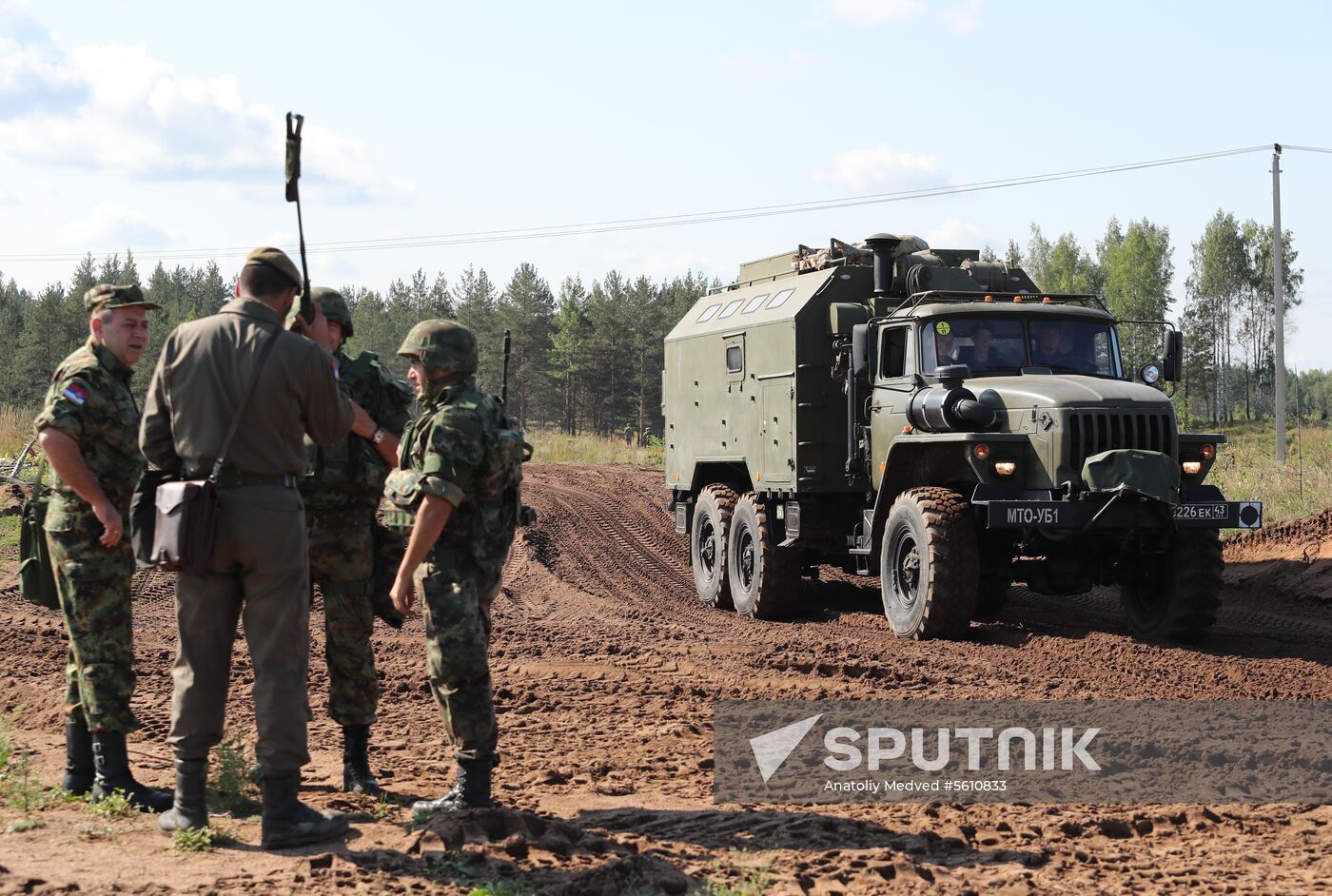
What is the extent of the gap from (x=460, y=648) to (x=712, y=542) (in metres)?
8.91

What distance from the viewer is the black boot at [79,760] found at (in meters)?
5.60

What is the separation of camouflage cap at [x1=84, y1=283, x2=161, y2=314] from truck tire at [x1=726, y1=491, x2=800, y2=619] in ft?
24.5

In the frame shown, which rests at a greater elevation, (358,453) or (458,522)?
(358,453)

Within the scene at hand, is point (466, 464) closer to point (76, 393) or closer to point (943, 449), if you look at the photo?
point (76, 393)

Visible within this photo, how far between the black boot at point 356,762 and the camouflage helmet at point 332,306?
1.66 m

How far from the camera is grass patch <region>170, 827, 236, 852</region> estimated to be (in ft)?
15.7

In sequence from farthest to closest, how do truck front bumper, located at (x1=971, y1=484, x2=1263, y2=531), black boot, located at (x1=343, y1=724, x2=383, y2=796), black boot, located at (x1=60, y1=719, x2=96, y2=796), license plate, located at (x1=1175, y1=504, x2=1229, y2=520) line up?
license plate, located at (x1=1175, y1=504, x2=1229, y2=520) → truck front bumper, located at (x1=971, y1=484, x2=1263, y2=531) → black boot, located at (x1=343, y1=724, x2=383, y2=796) → black boot, located at (x1=60, y1=719, x2=96, y2=796)

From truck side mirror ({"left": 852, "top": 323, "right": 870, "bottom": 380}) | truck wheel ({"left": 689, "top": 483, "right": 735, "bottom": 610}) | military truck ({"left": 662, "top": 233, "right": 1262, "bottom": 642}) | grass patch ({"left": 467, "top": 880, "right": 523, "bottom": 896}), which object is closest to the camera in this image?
grass patch ({"left": 467, "top": 880, "right": 523, "bottom": 896})

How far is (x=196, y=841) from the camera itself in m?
4.79

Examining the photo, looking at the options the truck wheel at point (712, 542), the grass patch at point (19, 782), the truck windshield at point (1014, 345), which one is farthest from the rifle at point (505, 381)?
the truck wheel at point (712, 542)

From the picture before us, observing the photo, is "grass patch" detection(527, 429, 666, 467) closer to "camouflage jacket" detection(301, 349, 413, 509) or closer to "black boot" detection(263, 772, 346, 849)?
"camouflage jacket" detection(301, 349, 413, 509)

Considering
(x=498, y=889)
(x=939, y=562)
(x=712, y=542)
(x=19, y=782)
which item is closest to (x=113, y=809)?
(x=19, y=782)

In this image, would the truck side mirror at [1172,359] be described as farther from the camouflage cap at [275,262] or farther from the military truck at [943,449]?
the camouflage cap at [275,262]

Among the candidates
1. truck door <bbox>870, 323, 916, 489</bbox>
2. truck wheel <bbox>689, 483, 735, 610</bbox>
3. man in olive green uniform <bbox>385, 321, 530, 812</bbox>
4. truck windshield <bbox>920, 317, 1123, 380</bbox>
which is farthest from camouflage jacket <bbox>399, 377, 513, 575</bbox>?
truck wheel <bbox>689, 483, 735, 610</bbox>
